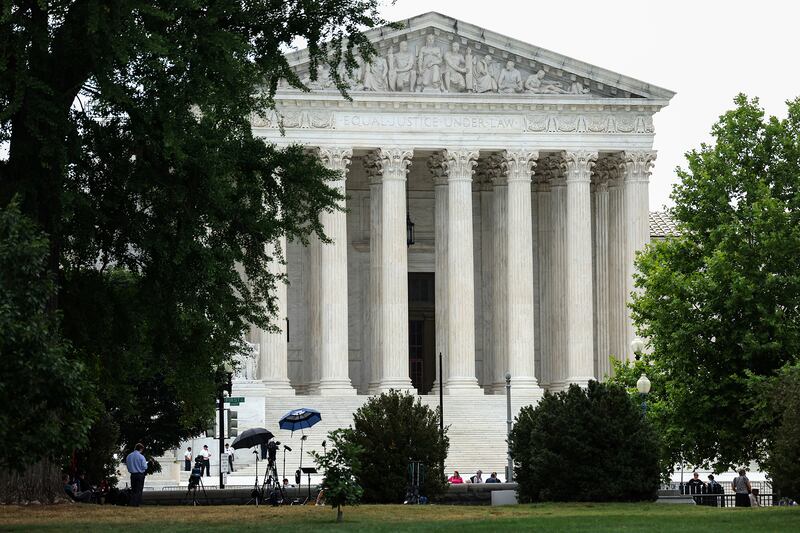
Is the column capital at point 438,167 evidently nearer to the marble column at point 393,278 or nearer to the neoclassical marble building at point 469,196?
the neoclassical marble building at point 469,196

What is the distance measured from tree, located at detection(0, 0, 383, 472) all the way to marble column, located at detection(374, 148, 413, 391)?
1501 inches

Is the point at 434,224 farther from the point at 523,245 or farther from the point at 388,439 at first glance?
A: the point at 388,439

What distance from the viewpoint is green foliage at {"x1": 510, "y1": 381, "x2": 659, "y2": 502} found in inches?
1426

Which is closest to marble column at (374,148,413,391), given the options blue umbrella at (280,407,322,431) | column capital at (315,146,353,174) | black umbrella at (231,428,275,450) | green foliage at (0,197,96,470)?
column capital at (315,146,353,174)

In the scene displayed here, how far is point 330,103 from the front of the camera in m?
76.3

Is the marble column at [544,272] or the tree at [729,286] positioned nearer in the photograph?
the tree at [729,286]

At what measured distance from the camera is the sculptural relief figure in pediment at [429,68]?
7712 centimetres

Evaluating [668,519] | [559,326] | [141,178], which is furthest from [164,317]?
[559,326]

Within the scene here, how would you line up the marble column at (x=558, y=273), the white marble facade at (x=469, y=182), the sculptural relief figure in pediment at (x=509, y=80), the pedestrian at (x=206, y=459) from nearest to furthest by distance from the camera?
the pedestrian at (x=206, y=459) → the white marble facade at (x=469, y=182) → the sculptural relief figure in pediment at (x=509, y=80) → the marble column at (x=558, y=273)

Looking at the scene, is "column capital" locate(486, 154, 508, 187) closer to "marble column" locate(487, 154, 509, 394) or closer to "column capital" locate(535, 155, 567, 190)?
"marble column" locate(487, 154, 509, 394)

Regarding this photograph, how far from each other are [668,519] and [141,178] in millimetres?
12067

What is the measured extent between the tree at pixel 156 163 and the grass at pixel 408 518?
358 centimetres

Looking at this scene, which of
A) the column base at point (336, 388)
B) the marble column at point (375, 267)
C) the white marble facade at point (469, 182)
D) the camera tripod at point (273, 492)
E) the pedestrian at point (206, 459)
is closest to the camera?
the camera tripod at point (273, 492)

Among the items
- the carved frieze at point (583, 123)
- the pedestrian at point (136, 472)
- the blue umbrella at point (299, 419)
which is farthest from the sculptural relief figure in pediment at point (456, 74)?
the pedestrian at point (136, 472)
